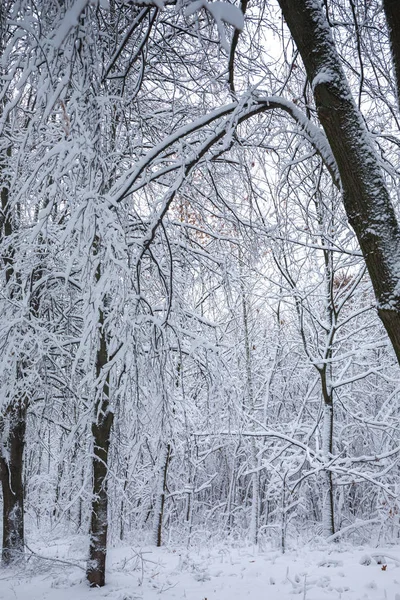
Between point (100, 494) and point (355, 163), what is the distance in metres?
4.69

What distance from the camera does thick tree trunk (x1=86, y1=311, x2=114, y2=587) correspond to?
5020mm

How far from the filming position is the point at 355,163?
7.22ft

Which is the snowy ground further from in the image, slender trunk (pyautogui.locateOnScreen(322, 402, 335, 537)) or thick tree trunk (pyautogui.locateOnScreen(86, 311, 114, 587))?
slender trunk (pyautogui.locateOnScreen(322, 402, 335, 537))

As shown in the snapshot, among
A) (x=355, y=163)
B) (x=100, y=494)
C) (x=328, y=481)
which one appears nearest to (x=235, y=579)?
(x=100, y=494)

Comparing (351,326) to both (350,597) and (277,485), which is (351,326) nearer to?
(277,485)

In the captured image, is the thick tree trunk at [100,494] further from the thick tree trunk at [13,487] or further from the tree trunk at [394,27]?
the tree trunk at [394,27]

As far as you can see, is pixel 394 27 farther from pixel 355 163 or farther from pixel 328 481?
pixel 328 481

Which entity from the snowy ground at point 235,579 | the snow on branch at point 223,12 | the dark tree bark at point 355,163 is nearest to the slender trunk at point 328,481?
the snowy ground at point 235,579

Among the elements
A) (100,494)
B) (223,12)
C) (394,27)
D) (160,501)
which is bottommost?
(160,501)

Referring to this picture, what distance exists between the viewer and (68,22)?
5.49ft

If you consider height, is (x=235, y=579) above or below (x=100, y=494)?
below

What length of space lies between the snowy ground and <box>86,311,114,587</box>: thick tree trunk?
0.66 ft

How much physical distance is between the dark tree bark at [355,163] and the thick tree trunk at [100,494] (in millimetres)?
3376

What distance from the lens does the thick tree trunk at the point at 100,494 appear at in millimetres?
5020
